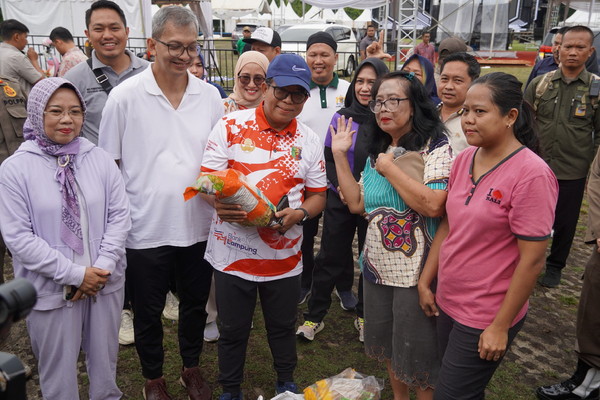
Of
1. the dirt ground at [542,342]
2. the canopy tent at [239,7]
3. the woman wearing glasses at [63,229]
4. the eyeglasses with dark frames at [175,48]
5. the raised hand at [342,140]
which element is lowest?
the dirt ground at [542,342]

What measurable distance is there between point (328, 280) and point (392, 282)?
1.35m

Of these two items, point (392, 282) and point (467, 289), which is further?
point (392, 282)

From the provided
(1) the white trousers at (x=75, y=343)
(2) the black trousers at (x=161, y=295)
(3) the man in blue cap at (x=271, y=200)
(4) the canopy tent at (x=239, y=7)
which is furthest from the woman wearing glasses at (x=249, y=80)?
(4) the canopy tent at (x=239, y=7)

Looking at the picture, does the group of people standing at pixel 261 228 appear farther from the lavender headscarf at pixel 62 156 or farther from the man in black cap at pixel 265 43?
the man in black cap at pixel 265 43

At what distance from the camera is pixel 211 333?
12.9 feet

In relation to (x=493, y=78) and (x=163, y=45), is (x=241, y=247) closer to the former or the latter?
(x=163, y=45)

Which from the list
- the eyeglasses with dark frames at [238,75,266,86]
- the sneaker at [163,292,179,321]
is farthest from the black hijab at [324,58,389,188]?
the sneaker at [163,292,179,321]

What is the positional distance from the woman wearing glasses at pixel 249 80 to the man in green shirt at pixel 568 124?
2960mm

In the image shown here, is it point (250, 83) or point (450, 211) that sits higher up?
point (250, 83)

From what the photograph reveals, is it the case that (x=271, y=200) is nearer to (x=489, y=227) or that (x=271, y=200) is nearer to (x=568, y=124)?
(x=489, y=227)

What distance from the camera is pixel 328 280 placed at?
3914mm

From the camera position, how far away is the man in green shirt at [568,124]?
15.2 feet

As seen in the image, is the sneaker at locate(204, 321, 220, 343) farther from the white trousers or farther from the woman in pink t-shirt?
the woman in pink t-shirt

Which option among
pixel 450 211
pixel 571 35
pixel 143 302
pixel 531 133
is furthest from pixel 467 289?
pixel 571 35
